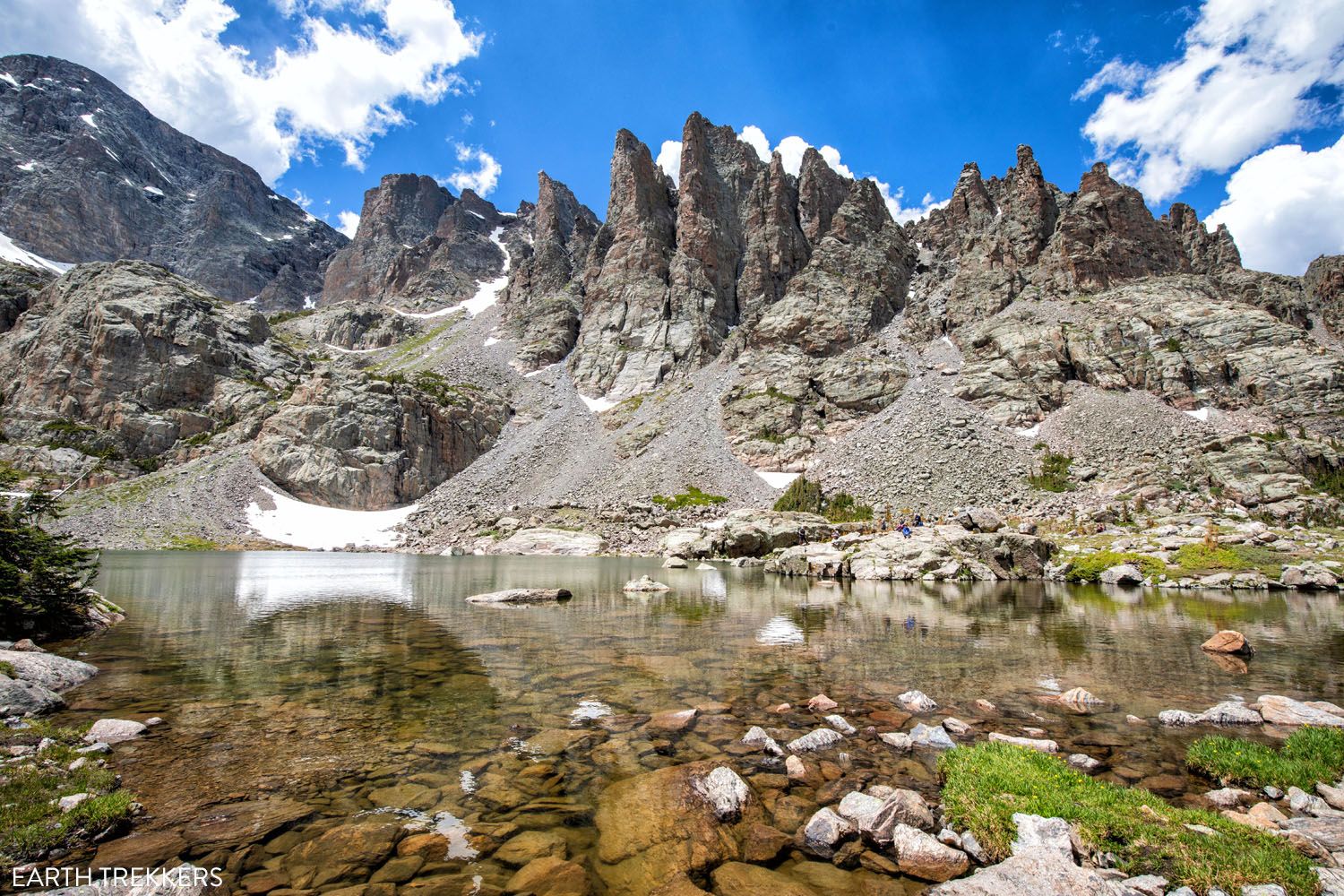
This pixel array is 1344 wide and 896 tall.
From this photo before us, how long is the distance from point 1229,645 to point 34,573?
123 feet

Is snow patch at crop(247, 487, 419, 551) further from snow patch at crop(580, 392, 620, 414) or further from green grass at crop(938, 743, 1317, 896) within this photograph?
green grass at crop(938, 743, 1317, 896)

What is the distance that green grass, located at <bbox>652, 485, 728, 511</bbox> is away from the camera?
105 meters

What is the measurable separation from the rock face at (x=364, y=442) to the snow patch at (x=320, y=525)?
324 centimetres

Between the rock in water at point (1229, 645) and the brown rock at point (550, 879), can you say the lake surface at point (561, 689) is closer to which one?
Result: the brown rock at point (550, 879)

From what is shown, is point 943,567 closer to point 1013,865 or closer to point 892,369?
point 1013,865

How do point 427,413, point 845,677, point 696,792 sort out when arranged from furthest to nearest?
point 427,413 < point 845,677 < point 696,792

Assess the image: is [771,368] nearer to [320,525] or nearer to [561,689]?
[320,525]

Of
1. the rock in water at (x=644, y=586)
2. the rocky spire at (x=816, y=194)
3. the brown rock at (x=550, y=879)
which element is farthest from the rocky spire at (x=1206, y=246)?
the brown rock at (x=550, y=879)

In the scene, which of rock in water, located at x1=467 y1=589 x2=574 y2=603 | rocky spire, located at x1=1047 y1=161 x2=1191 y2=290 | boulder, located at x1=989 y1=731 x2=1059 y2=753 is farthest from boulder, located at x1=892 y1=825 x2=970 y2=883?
rocky spire, located at x1=1047 y1=161 x2=1191 y2=290

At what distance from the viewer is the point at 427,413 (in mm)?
138875

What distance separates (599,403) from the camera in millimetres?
154500

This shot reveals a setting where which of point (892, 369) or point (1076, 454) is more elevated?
point (892, 369)

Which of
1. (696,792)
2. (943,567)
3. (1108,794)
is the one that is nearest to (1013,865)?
(1108,794)

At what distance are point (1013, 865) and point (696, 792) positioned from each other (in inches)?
156
